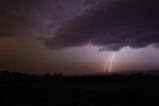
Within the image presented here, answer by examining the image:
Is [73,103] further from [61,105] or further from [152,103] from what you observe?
[152,103]

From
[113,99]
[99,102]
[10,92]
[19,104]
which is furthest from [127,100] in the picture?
[10,92]

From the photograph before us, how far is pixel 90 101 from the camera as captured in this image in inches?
1201

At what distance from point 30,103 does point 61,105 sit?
4091mm

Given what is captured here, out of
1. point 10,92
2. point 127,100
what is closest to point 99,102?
point 127,100

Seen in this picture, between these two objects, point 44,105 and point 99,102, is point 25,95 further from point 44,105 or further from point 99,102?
point 99,102

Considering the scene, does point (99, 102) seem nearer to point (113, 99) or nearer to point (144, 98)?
point (113, 99)

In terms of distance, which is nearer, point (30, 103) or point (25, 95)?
point (30, 103)

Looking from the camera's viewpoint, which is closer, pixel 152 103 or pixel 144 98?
pixel 152 103

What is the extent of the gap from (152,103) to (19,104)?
577 inches

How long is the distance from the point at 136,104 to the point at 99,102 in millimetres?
4069

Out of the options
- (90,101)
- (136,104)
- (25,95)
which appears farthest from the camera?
(25,95)

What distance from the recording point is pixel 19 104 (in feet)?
98.4

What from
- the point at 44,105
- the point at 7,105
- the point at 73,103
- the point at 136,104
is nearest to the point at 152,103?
the point at 136,104

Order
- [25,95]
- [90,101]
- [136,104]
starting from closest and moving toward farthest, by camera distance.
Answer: [136,104], [90,101], [25,95]
